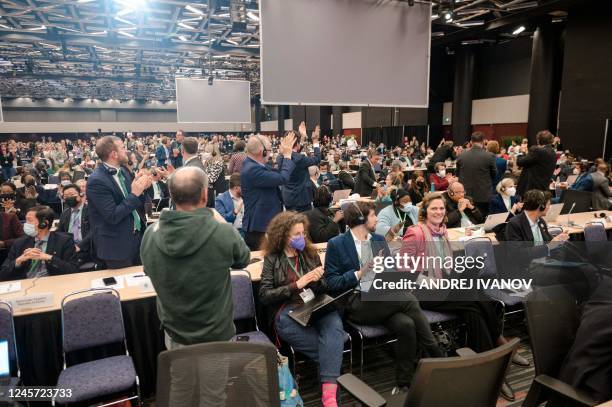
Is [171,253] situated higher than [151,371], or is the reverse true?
A: [171,253]

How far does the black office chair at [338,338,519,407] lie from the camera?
1.33 m

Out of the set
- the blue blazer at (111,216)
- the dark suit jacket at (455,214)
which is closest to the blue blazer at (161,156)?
the blue blazer at (111,216)

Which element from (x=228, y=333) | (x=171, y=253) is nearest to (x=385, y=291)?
(x=228, y=333)

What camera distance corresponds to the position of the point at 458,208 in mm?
4598

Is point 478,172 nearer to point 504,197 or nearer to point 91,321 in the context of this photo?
point 504,197

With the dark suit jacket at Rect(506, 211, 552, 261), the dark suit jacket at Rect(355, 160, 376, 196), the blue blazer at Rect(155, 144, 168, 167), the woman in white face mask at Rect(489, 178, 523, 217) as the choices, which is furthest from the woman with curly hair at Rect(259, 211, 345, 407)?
the blue blazer at Rect(155, 144, 168, 167)

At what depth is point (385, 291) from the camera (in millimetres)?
2850

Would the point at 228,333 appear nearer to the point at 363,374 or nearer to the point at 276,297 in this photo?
the point at 276,297

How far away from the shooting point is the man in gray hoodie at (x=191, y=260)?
5.43 feet

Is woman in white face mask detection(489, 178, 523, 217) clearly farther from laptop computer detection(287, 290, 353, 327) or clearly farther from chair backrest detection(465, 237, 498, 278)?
laptop computer detection(287, 290, 353, 327)

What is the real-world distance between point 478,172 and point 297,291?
154 inches

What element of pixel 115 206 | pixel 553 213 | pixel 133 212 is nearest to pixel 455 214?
pixel 553 213

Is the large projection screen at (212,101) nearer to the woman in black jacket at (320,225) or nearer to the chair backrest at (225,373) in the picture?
the woman in black jacket at (320,225)

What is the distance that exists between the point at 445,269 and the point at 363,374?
107cm
